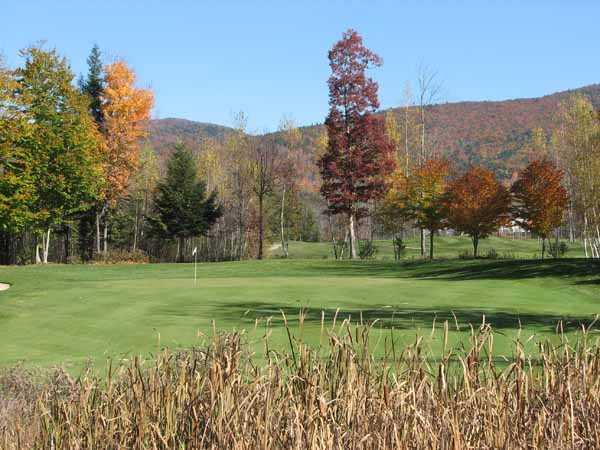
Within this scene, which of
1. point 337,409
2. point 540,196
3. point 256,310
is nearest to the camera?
point 337,409

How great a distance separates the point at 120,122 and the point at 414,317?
40991 mm

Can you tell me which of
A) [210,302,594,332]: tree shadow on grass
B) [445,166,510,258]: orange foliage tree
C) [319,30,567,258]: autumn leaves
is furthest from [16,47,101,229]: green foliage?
[210,302,594,332]: tree shadow on grass

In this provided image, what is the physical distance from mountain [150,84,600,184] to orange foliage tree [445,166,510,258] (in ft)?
225

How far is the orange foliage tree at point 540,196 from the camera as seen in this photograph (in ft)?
124

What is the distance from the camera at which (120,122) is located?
50.8 meters

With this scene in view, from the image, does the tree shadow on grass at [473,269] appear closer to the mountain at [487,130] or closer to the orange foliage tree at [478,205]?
the orange foliage tree at [478,205]

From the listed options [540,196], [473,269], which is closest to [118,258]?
[473,269]

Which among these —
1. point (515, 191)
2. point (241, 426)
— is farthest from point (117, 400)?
point (515, 191)

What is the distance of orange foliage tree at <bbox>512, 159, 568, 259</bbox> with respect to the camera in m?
37.8

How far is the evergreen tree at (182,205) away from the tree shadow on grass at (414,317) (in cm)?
3975

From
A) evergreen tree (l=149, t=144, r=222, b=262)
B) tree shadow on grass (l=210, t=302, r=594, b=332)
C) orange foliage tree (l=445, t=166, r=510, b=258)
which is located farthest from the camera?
evergreen tree (l=149, t=144, r=222, b=262)

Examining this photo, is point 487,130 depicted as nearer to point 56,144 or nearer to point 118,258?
point 118,258

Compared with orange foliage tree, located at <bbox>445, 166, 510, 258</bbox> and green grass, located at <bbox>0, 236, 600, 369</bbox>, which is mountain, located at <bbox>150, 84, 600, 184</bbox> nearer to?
orange foliage tree, located at <bbox>445, 166, 510, 258</bbox>

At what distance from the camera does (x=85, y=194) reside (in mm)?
44719
